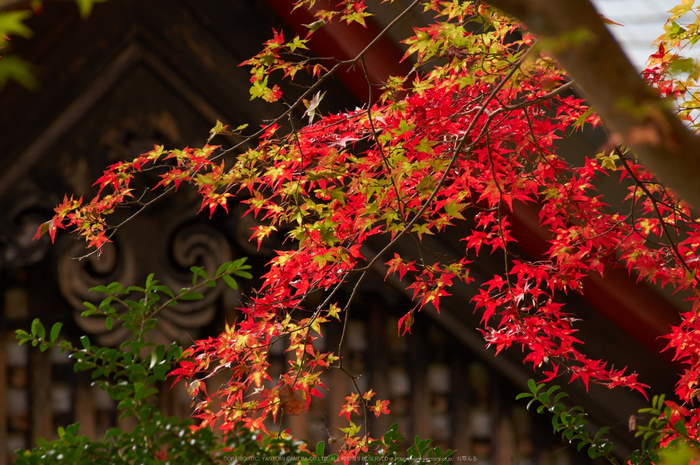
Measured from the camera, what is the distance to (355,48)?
3.04 metres

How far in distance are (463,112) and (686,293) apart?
5.91 feet

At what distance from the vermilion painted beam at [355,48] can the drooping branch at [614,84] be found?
7.17 ft

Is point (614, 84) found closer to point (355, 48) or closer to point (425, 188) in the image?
point (425, 188)

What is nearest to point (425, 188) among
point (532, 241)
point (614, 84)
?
point (532, 241)

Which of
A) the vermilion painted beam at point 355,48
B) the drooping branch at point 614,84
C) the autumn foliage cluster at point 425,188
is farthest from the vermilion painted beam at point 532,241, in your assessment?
the drooping branch at point 614,84

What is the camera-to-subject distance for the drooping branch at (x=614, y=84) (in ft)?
2.76

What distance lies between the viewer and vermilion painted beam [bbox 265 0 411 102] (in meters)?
3.03

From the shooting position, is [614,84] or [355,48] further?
[355,48]

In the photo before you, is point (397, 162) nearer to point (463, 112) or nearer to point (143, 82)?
point (463, 112)

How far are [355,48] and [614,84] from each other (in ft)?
7.72

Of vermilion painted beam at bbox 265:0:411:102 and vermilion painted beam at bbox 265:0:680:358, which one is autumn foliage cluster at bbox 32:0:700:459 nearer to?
vermilion painted beam at bbox 265:0:680:358

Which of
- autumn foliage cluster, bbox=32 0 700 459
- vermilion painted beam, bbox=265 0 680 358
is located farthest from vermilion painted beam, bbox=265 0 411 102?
autumn foliage cluster, bbox=32 0 700 459

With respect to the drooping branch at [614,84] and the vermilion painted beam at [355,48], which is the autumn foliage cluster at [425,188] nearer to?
the vermilion painted beam at [355,48]

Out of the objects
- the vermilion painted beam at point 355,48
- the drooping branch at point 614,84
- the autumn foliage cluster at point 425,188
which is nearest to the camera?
the drooping branch at point 614,84
